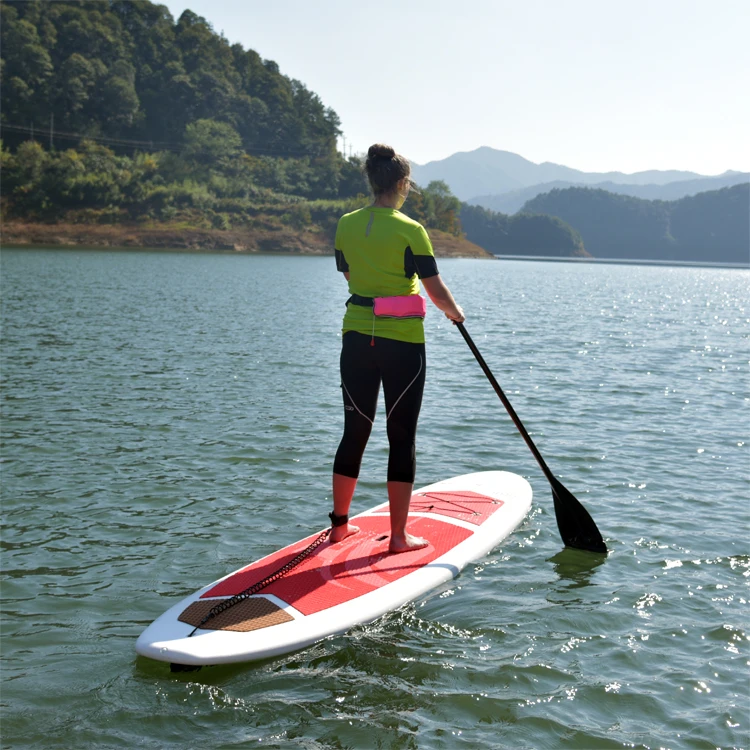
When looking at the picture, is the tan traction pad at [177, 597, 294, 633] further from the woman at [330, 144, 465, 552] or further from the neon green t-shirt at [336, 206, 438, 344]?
the neon green t-shirt at [336, 206, 438, 344]

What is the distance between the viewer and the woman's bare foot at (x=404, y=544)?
5.77 m

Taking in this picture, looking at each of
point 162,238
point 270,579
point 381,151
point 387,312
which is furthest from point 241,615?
point 162,238

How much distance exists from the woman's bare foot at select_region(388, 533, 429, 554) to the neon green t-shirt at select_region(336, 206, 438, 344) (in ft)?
4.98

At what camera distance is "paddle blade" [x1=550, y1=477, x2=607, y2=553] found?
6.57 metres

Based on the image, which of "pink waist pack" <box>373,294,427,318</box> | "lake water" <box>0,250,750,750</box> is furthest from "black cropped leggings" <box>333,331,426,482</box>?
"lake water" <box>0,250,750,750</box>

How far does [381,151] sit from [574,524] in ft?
11.4

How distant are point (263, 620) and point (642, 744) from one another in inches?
84.8

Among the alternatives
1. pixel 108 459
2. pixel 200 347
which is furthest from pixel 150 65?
pixel 108 459

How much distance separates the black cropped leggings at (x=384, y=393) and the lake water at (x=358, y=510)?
108cm

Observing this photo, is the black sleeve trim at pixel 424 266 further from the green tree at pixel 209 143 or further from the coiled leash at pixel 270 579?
the green tree at pixel 209 143

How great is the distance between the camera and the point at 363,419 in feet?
17.9

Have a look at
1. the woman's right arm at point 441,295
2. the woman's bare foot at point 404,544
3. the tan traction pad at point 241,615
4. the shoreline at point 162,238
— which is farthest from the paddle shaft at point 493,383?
the shoreline at point 162,238

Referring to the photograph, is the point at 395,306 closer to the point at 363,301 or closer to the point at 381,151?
the point at 363,301

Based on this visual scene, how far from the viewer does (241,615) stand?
4668 mm
